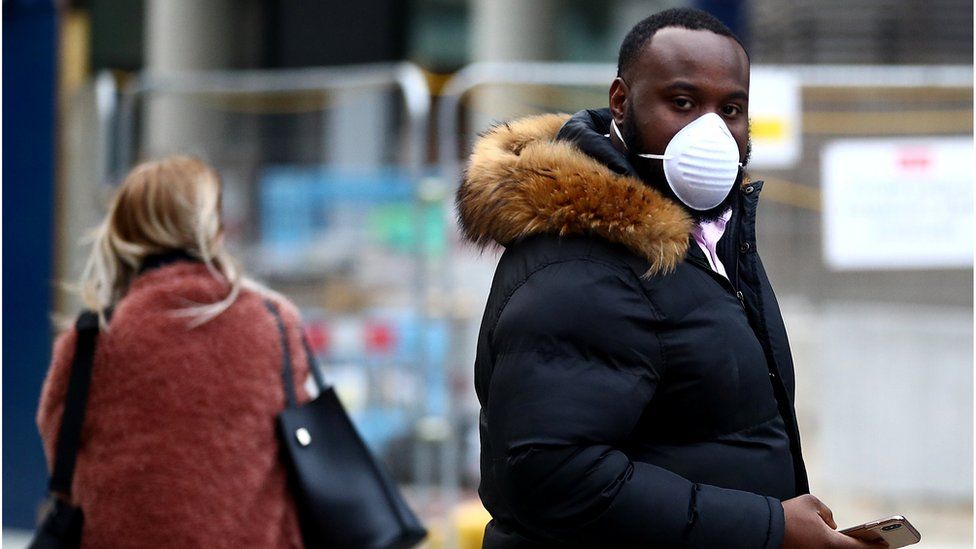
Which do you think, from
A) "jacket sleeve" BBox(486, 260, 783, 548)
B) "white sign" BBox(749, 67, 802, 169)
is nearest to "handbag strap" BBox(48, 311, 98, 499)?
"jacket sleeve" BBox(486, 260, 783, 548)

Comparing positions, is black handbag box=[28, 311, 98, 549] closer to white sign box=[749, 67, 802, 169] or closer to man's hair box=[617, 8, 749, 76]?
man's hair box=[617, 8, 749, 76]

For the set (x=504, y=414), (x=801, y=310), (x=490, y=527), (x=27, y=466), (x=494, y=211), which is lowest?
(x=27, y=466)

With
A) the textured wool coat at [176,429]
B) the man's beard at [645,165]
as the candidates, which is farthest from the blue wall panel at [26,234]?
the man's beard at [645,165]

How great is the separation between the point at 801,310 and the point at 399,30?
6.28 meters

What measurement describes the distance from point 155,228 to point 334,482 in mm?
769

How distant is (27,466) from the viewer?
5.90m

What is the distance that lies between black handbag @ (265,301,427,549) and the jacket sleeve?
1208 mm

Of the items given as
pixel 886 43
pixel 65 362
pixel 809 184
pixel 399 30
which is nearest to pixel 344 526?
pixel 65 362

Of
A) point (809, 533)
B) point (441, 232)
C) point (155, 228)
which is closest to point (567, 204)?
point (809, 533)

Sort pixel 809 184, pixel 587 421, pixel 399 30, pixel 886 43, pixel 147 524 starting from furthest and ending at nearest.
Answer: pixel 399 30
pixel 886 43
pixel 809 184
pixel 147 524
pixel 587 421

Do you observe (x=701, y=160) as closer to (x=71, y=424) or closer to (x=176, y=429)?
(x=176, y=429)

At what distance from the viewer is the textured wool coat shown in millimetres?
2861

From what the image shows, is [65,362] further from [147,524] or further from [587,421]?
[587,421]

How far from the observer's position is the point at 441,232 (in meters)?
5.86
